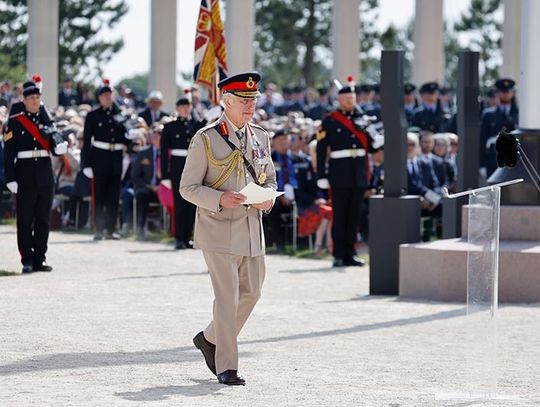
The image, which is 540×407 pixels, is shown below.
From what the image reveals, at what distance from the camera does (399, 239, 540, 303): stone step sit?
627 inches

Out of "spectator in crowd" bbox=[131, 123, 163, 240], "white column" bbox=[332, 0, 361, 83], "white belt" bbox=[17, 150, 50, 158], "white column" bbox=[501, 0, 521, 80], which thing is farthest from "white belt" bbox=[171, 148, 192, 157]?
"white column" bbox=[501, 0, 521, 80]

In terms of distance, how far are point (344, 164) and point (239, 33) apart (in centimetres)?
1339

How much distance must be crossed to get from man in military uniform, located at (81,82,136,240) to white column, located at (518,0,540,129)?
7.00 metres

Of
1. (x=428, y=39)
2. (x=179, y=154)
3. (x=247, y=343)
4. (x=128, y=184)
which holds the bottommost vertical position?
(x=247, y=343)

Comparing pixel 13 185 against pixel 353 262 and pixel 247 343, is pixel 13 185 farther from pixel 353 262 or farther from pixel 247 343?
pixel 247 343

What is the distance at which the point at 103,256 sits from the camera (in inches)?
816

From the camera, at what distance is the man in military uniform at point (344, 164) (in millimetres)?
19844

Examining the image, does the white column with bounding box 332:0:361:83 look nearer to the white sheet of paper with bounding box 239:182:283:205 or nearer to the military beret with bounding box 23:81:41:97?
the military beret with bounding box 23:81:41:97

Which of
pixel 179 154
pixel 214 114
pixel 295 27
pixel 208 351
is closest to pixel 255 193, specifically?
pixel 208 351

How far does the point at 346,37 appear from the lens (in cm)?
3959

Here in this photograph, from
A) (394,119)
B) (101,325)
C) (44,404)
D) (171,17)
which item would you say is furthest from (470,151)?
(171,17)

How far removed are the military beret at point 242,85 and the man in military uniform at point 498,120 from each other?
48.2 feet

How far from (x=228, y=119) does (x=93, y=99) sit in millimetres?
31981

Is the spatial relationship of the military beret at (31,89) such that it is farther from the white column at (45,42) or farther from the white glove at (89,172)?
the white column at (45,42)
